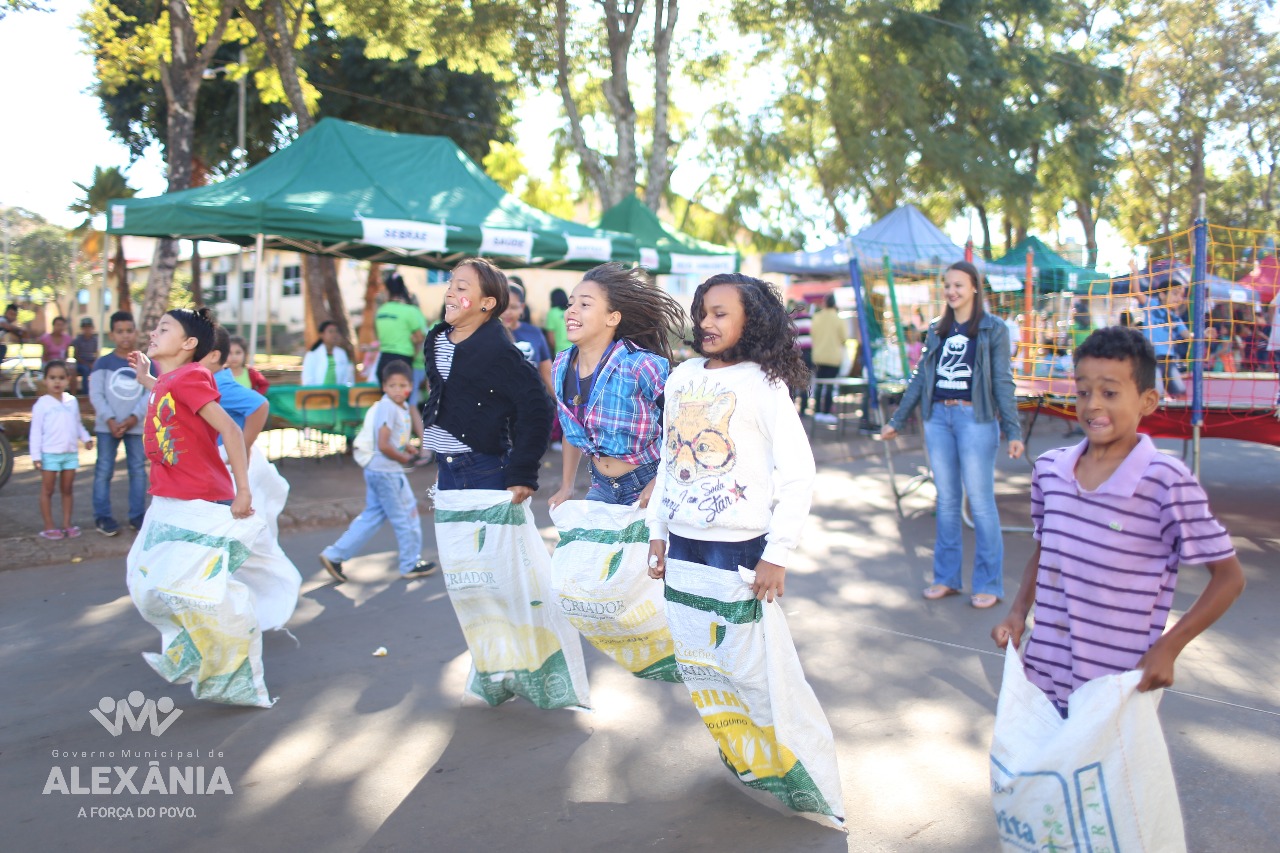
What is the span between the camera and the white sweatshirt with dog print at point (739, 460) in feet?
10.7

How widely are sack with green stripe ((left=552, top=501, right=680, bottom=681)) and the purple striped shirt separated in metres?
1.45

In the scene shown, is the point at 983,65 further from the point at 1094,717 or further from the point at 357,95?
the point at 1094,717

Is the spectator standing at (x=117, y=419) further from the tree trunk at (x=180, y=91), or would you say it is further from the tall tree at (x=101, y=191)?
the tall tree at (x=101, y=191)

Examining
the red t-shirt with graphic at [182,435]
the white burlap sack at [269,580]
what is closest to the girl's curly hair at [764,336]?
the red t-shirt with graphic at [182,435]

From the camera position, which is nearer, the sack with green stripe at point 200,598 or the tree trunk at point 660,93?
the sack with green stripe at point 200,598

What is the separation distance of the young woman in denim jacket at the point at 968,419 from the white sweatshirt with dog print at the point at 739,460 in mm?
2936

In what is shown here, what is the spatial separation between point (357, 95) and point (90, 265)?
3499 centimetres

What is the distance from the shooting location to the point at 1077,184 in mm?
26344

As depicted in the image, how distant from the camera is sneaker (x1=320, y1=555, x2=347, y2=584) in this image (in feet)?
22.0

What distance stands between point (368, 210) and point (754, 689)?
30.6 ft

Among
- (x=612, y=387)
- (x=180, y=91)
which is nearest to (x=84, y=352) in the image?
(x=180, y=91)

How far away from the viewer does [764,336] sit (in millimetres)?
3385

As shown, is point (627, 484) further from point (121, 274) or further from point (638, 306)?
point (121, 274)


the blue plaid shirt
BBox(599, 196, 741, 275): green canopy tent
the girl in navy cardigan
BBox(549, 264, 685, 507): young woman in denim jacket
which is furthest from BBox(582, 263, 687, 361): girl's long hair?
BBox(599, 196, 741, 275): green canopy tent
